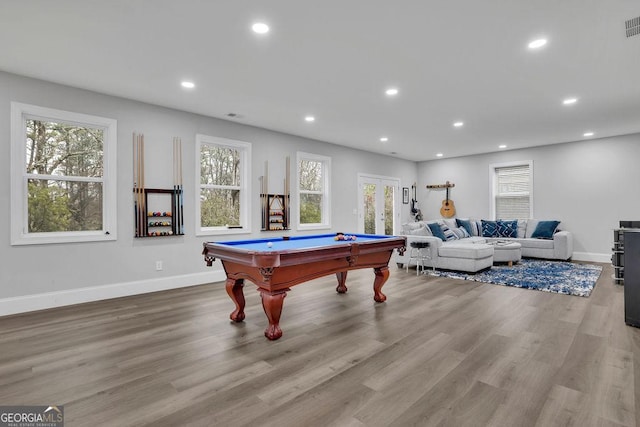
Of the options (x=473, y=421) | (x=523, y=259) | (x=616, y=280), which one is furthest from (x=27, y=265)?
(x=523, y=259)

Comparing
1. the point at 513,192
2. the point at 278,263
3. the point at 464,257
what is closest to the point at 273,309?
the point at 278,263

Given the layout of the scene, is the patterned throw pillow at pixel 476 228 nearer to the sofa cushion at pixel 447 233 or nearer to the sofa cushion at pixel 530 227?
the sofa cushion at pixel 530 227

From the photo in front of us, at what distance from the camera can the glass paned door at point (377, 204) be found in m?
7.88

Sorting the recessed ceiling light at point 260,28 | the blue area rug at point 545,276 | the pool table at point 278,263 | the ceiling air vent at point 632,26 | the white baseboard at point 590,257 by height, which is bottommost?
the blue area rug at point 545,276

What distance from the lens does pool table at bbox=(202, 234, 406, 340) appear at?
8.87 ft

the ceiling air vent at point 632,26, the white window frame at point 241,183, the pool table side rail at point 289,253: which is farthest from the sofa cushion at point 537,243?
the white window frame at point 241,183

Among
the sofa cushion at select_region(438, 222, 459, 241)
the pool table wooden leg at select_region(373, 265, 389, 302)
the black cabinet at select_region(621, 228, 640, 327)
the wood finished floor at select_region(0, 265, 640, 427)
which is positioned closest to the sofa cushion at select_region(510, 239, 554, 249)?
the sofa cushion at select_region(438, 222, 459, 241)

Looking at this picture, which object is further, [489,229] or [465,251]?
[489,229]

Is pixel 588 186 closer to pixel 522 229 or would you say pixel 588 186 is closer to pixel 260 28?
pixel 522 229

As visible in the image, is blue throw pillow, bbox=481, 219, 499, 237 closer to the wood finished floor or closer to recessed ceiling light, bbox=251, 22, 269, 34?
the wood finished floor

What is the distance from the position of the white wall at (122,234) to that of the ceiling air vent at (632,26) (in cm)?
470

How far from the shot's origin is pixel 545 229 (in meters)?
6.98

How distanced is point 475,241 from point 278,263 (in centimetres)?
512

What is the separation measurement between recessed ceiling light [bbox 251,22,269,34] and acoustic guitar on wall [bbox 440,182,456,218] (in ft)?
24.5
